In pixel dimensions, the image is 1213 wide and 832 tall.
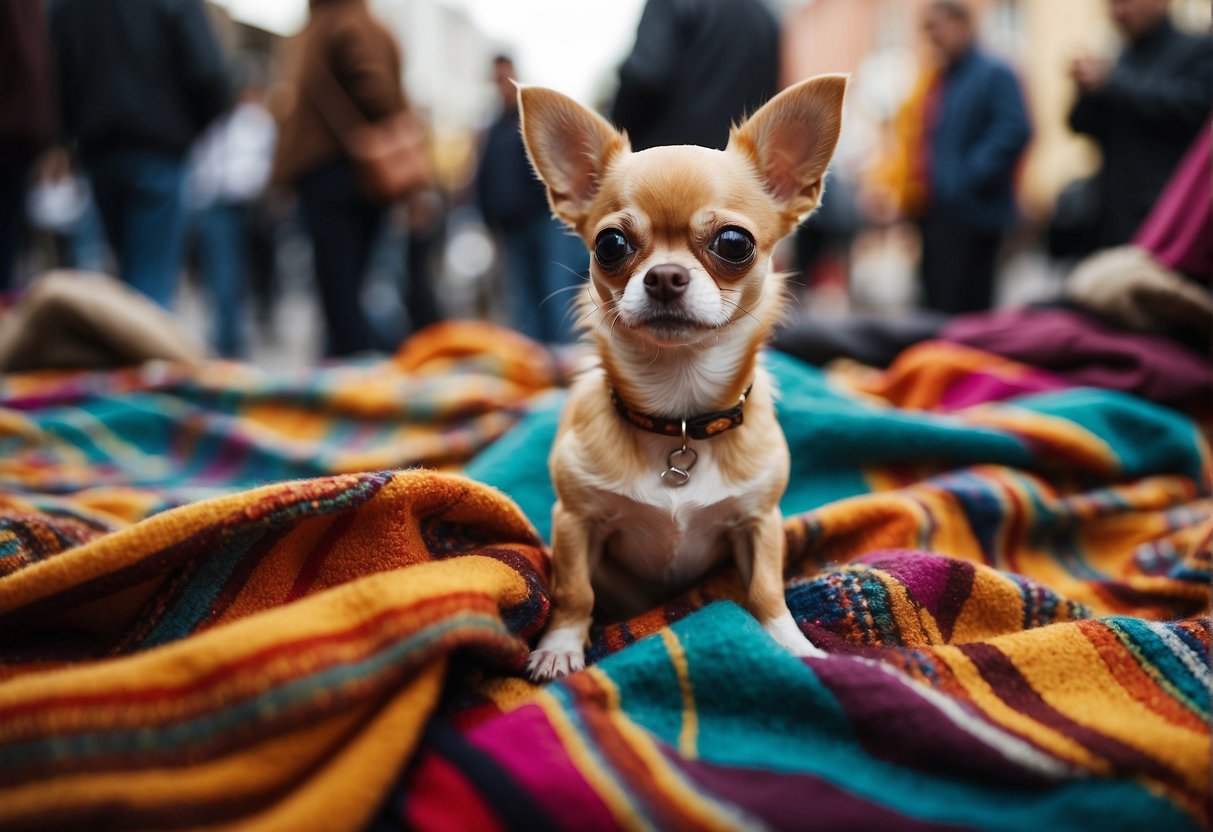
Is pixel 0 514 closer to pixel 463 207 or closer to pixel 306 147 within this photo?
pixel 306 147

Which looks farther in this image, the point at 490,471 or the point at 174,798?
the point at 490,471

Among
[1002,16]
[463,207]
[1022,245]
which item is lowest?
[1022,245]

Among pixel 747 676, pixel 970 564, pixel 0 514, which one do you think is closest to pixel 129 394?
pixel 0 514

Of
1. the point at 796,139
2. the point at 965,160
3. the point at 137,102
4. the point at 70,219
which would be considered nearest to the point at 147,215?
the point at 137,102

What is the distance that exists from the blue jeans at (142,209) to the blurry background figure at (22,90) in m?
0.29

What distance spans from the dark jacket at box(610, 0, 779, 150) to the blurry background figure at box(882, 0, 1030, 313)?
5.78 ft

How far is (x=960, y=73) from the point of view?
12.5 ft

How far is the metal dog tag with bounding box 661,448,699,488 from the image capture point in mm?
1131

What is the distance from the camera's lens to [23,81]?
279cm

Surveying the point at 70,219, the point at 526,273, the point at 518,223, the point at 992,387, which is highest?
the point at 992,387

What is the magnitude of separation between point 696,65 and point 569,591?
1794 mm

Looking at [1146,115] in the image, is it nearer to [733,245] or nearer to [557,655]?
[733,245]

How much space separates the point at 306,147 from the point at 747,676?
297cm

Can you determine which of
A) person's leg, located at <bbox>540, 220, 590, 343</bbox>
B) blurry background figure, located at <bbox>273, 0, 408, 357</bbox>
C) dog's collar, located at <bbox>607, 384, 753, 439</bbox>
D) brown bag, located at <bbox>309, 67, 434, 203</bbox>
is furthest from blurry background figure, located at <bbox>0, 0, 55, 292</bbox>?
dog's collar, located at <bbox>607, 384, 753, 439</bbox>
